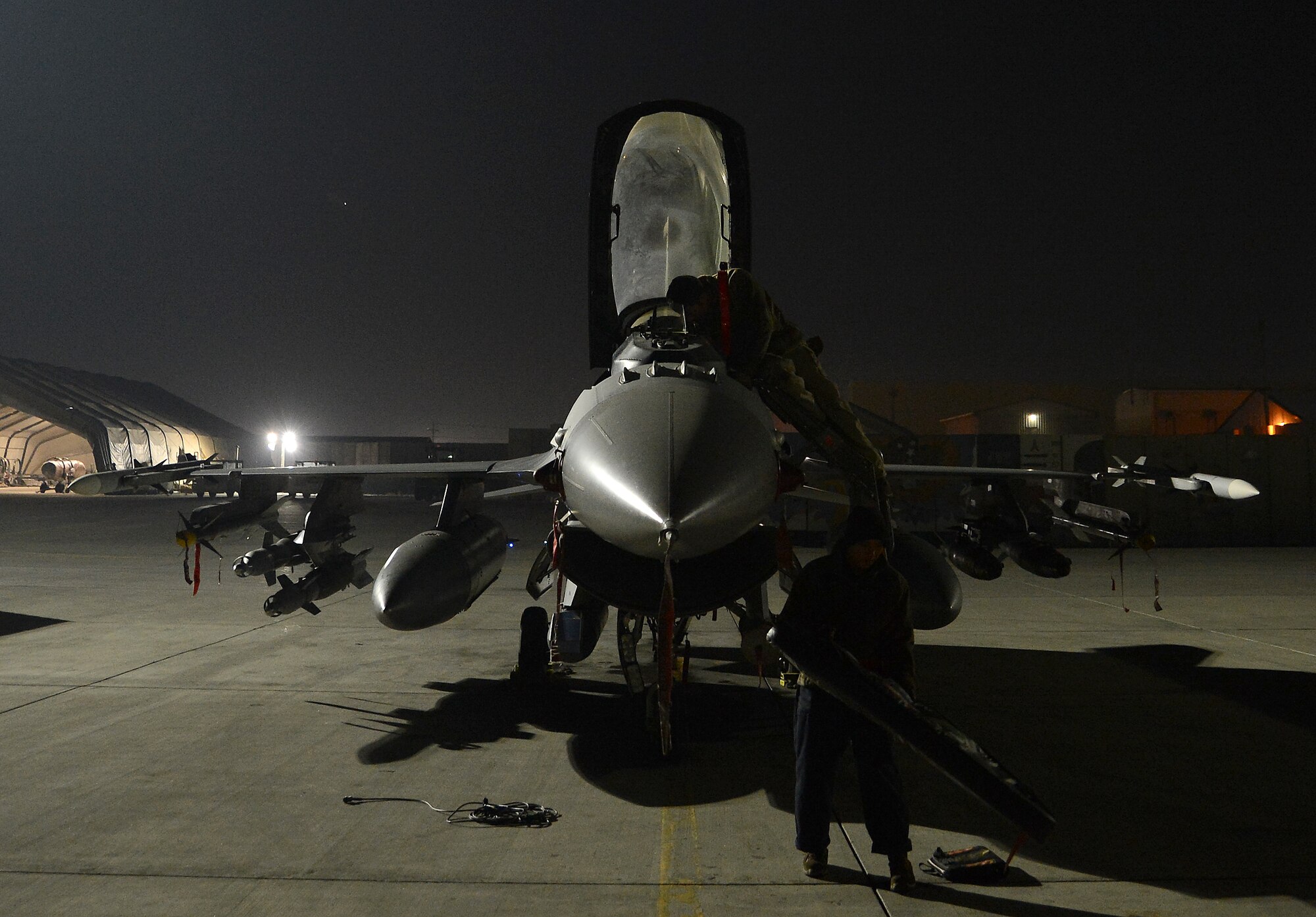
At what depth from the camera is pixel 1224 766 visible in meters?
5.00

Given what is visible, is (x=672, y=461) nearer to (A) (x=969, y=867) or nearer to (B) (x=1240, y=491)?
(A) (x=969, y=867)

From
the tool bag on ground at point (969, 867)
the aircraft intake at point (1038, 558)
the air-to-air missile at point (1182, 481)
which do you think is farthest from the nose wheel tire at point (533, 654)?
the air-to-air missile at point (1182, 481)

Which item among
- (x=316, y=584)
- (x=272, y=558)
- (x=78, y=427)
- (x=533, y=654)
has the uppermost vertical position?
(x=78, y=427)

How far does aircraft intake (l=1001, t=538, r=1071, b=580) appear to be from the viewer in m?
7.88

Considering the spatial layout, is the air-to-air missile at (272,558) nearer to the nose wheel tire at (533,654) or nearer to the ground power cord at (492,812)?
the nose wheel tire at (533,654)

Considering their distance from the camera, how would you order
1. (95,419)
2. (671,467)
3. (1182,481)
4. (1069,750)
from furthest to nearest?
(95,419), (1182,481), (1069,750), (671,467)

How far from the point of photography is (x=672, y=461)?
3.70 m

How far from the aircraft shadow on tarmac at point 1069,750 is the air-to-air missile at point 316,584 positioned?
6.98 feet

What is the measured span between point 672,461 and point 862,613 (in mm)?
1059

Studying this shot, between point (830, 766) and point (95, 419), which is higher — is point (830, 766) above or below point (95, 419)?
below

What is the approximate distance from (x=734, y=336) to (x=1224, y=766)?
13.0 feet

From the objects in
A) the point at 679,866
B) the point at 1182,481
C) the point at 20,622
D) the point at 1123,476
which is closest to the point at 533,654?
the point at 679,866

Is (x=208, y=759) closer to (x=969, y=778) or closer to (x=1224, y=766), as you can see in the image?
(x=969, y=778)

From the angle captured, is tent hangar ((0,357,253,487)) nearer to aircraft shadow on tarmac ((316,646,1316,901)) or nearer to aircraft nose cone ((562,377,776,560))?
aircraft shadow on tarmac ((316,646,1316,901))
